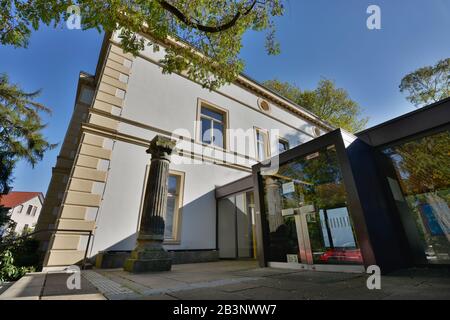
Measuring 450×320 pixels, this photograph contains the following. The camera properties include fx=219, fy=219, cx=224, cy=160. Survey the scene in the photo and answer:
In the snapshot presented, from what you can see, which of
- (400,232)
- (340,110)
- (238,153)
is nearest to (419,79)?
(340,110)

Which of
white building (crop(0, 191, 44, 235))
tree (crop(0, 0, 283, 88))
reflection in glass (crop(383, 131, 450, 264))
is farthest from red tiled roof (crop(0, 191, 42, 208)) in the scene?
reflection in glass (crop(383, 131, 450, 264))

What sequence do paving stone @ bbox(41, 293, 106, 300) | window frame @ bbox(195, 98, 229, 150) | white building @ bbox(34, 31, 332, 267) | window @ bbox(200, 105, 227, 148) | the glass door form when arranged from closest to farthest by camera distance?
1. paving stone @ bbox(41, 293, 106, 300)
2. white building @ bbox(34, 31, 332, 267)
3. the glass door
4. window frame @ bbox(195, 98, 229, 150)
5. window @ bbox(200, 105, 227, 148)

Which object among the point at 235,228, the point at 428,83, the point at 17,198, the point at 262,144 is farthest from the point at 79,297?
the point at 17,198

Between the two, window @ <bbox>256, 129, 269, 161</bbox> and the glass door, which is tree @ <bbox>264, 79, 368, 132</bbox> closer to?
window @ <bbox>256, 129, 269, 161</bbox>

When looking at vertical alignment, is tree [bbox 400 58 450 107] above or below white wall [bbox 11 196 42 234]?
above

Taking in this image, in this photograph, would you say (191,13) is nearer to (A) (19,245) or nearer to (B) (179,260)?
(B) (179,260)

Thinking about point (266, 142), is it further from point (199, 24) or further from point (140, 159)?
point (199, 24)

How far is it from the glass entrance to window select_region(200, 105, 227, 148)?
15.4ft

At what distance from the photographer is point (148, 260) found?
15.0ft

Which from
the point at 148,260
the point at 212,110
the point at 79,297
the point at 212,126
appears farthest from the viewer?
the point at 212,110

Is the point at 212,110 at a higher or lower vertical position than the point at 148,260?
higher

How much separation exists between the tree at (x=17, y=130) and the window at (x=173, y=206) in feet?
28.6

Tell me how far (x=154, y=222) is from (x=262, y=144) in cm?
Answer: 859

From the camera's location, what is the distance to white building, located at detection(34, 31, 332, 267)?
19.8 feet
